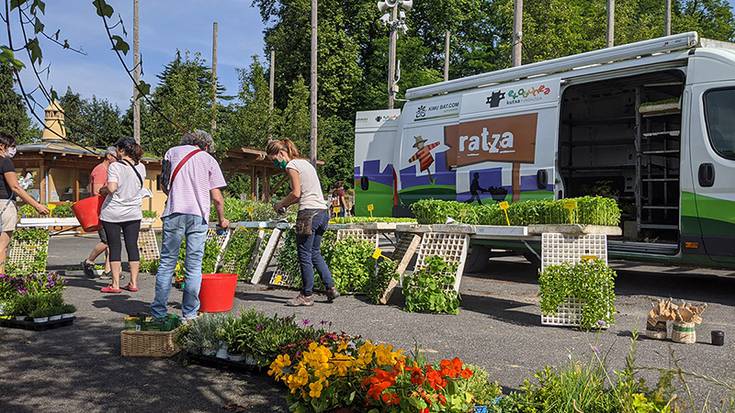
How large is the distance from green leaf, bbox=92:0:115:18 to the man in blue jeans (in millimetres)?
3221

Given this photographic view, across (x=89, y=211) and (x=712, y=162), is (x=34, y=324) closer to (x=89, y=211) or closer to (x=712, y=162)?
(x=89, y=211)

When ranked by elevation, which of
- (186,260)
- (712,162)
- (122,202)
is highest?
(712,162)

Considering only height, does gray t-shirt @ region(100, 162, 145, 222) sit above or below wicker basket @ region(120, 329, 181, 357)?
above

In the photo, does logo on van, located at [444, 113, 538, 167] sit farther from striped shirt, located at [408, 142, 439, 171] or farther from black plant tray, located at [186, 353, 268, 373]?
black plant tray, located at [186, 353, 268, 373]

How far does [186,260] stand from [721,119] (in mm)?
6160

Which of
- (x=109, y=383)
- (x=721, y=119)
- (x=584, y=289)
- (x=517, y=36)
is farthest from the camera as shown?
(x=517, y=36)

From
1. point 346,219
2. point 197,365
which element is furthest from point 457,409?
point 346,219

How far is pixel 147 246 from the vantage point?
10578 mm

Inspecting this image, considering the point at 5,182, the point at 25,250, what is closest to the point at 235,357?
the point at 5,182

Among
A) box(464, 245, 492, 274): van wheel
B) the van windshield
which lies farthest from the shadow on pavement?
box(464, 245, 492, 274): van wheel

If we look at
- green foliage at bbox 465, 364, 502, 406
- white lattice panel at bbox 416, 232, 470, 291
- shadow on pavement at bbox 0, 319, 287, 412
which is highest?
white lattice panel at bbox 416, 232, 470, 291

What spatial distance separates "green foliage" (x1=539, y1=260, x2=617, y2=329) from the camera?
5.85 m

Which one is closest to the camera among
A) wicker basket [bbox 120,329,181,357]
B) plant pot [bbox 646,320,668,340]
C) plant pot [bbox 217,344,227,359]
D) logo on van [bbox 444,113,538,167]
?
plant pot [bbox 217,344,227,359]

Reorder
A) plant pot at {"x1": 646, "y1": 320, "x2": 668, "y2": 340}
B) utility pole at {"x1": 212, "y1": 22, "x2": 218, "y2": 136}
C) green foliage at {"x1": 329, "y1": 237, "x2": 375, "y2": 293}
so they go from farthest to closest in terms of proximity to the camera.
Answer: utility pole at {"x1": 212, "y1": 22, "x2": 218, "y2": 136} → green foliage at {"x1": 329, "y1": 237, "x2": 375, "y2": 293} → plant pot at {"x1": 646, "y1": 320, "x2": 668, "y2": 340}
